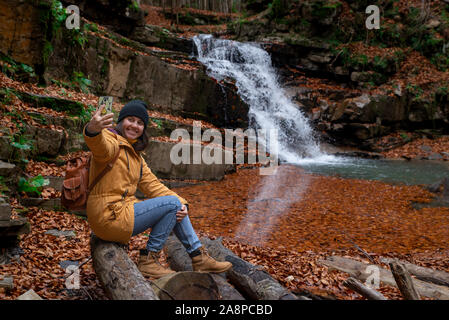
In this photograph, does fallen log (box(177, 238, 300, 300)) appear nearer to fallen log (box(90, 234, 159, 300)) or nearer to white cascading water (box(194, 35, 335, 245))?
fallen log (box(90, 234, 159, 300))

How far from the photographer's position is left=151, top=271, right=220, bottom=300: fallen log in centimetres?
219

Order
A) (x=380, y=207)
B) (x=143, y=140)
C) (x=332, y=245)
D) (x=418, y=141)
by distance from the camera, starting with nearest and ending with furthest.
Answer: (x=143, y=140) < (x=332, y=245) < (x=380, y=207) < (x=418, y=141)

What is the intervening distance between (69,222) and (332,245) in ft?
14.0

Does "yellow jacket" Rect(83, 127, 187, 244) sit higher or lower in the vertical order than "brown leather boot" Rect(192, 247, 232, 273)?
higher

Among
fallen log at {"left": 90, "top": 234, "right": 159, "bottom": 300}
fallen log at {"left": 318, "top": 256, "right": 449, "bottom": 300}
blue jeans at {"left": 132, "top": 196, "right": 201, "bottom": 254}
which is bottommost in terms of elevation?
fallen log at {"left": 318, "top": 256, "right": 449, "bottom": 300}

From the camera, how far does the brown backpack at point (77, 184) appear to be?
247 cm

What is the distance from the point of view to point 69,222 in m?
4.39

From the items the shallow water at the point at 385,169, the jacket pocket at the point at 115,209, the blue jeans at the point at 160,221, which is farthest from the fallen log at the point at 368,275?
the shallow water at the point at 385,169

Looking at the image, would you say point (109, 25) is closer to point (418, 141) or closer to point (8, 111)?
point (8, 111)

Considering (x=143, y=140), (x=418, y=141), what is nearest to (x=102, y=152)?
(x=143, y=140)

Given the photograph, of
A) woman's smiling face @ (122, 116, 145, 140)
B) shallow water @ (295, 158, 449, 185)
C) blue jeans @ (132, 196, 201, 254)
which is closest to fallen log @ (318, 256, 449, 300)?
blue jeans @ (132, 196, 201, 254)

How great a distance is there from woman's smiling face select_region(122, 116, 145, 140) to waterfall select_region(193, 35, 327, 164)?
10.8m

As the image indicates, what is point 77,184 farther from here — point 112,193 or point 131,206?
point 131,206

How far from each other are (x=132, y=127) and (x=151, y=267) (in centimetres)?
134
